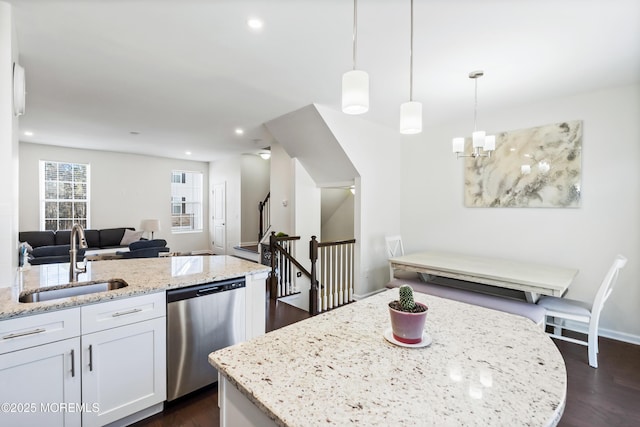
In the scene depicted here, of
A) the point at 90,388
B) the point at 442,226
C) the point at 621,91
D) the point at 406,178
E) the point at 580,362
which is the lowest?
the point at 580,362

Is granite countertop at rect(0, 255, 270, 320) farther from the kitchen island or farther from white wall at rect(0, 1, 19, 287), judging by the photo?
white wall at rect(0, 1, 19, 287)

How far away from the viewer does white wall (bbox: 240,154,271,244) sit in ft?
24.5

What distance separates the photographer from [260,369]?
921mm

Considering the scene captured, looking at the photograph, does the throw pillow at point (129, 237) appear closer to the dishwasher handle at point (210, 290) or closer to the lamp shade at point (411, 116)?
the dishwasher handle at point (210, 290)

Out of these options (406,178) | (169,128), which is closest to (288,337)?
(406,178)

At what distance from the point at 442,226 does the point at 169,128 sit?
4.74 metres

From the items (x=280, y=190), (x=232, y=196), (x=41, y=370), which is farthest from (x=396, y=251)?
(x=232, y=196)

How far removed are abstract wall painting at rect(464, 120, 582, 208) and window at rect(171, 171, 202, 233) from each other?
721 centimetres

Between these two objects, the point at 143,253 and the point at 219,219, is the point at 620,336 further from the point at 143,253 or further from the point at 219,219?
the point at 219,219

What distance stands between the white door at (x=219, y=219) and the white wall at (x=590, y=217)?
5.84m

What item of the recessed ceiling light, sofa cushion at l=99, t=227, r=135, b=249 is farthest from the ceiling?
sofa cushion at l=99, t=227, r=135, b=249

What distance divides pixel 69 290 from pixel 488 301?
336 centimetres

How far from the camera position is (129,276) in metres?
2.10

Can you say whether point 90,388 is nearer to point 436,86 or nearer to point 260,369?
point 260,369
